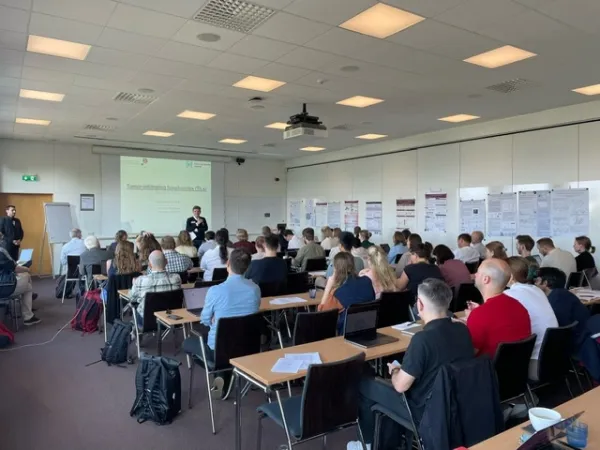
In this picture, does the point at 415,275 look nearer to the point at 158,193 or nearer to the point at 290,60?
the point at 290,60

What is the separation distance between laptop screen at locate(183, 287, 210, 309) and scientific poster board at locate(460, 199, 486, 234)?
22.3 feet

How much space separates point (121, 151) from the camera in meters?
12.3

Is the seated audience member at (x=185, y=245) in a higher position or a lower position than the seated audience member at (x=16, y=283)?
higher

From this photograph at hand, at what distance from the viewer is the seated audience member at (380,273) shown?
4.67 meters

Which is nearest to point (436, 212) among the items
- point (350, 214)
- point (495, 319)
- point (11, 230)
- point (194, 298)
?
point (350, 214)

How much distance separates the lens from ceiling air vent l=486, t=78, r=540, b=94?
6.25 meters

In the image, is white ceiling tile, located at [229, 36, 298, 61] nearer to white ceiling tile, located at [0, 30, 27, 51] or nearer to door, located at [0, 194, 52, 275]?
white ceiling tile, located at [0, 30, 27, 51]

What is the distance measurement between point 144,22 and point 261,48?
4.08 feet

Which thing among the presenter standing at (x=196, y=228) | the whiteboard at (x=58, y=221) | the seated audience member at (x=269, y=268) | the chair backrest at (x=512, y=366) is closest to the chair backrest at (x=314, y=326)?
the chair backrest at (x=512, y=366)

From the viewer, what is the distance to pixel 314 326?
3.61m

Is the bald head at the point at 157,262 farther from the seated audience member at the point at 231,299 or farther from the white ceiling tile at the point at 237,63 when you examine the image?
the white ceiling tile at the point at 237,63

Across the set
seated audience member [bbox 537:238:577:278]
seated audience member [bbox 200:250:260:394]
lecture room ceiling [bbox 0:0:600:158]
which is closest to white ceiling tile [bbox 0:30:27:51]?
lecture room ceiling [bbox 0:0:600:158]

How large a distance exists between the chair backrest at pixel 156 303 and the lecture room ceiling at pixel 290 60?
2676 millimetres

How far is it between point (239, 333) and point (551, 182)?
22.7ft
